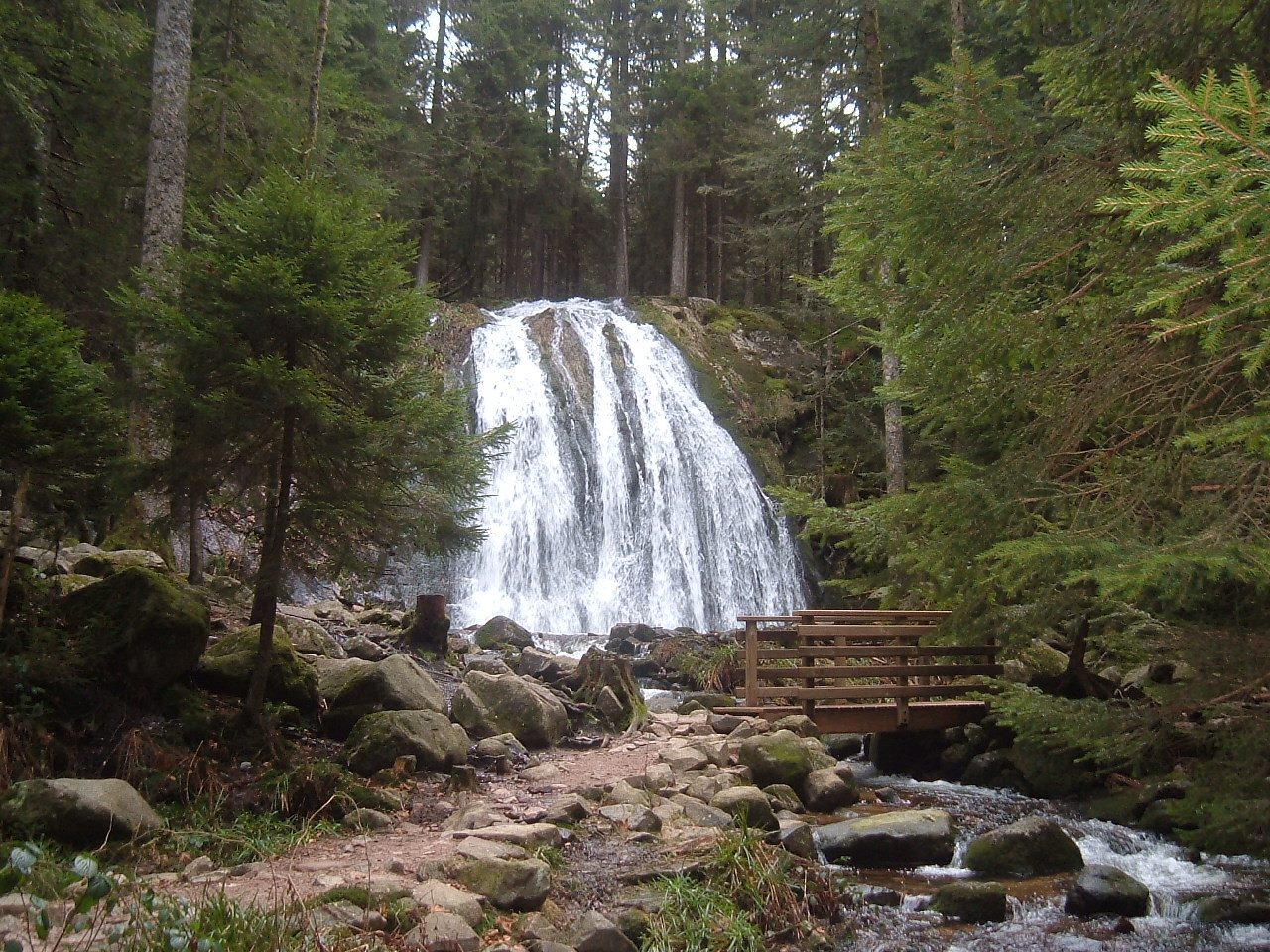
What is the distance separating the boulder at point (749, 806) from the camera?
5.57m

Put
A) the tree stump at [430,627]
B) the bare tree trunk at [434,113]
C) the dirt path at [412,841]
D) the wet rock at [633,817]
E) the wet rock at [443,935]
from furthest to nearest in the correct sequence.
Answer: the bare tree trunk at [434,113]
the tree stump at [430,627]
the wet rock at [633,817]
the dirt path at [412,841]
the wet rock at [443,935]

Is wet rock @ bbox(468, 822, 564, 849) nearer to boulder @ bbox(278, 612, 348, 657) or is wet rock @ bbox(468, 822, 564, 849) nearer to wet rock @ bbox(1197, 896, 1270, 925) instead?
wet rock @ bbox(1197, 896, 1270, 925)

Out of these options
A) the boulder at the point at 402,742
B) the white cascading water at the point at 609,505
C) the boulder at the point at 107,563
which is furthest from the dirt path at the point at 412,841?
the white cascading water at the point at 609,505

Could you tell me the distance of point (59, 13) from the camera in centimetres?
904

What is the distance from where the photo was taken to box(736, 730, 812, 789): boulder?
677 centimetres

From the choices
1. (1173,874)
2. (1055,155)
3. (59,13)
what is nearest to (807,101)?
(59,13)

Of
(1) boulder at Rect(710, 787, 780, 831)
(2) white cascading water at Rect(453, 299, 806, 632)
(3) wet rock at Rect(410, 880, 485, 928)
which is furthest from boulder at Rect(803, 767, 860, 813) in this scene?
(2) white cascading water at Rect(453, 299, 806, 632)

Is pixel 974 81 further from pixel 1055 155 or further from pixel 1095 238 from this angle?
pixel 1095 238

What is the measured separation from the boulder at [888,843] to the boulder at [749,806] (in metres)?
0.43

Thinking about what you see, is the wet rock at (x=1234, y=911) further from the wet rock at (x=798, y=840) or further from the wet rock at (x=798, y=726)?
the wet rock at (x=798, y=726)

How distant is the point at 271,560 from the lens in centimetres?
558

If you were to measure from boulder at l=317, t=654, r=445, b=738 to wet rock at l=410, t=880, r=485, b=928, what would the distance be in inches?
109

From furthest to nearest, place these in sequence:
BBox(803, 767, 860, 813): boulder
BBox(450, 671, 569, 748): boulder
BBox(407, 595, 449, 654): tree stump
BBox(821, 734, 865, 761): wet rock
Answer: BBox(407, 595, 449, 654): tree stump < BBox(821, 734, 865, 761): wet rock < BBox(450, 671, 569, 748): boulder < BBox(803, 767, 860, 813): boulder

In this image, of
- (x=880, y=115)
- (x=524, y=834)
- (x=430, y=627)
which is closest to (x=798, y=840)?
(x=524, y=834)
